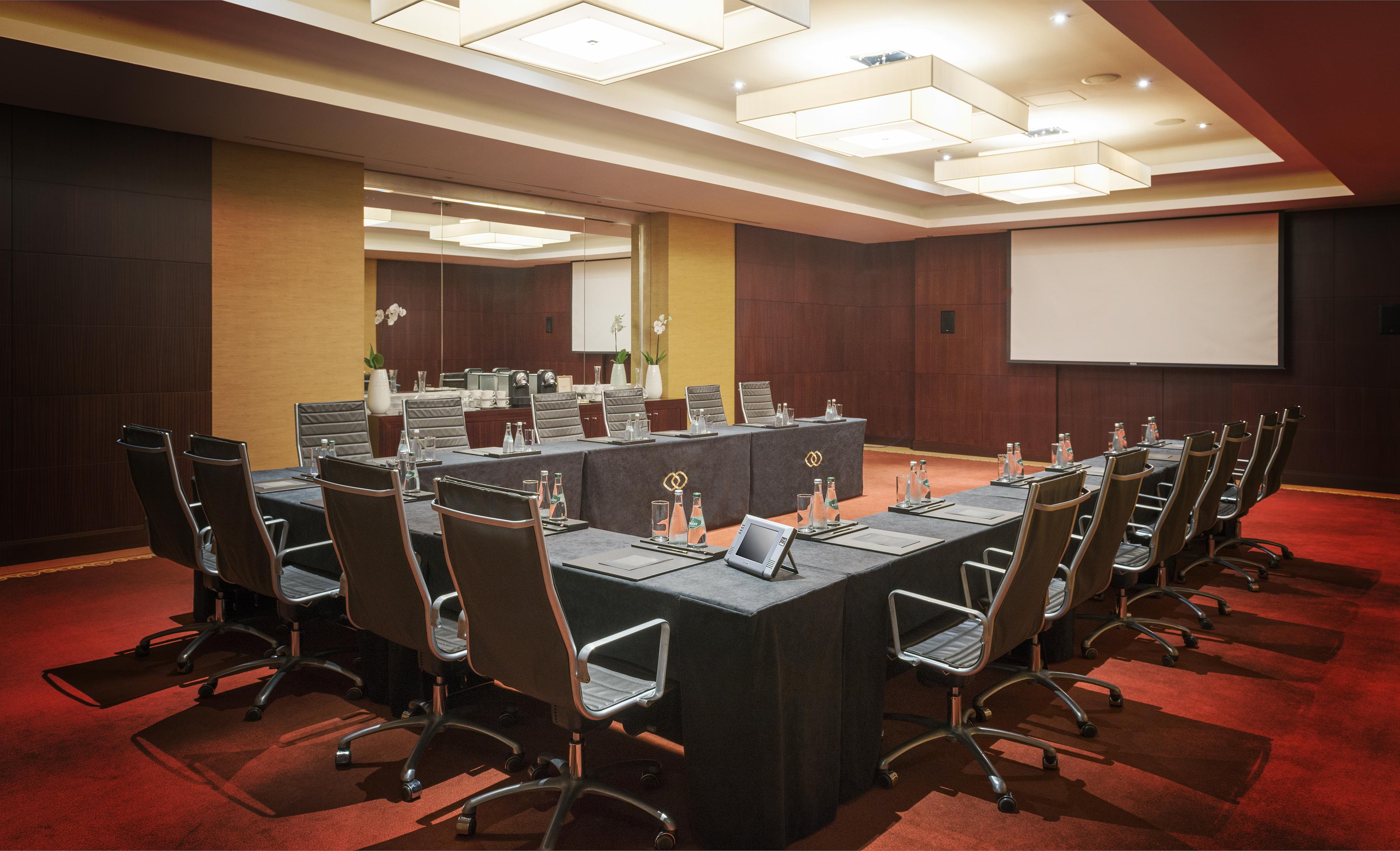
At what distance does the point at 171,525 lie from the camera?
3.86 meters

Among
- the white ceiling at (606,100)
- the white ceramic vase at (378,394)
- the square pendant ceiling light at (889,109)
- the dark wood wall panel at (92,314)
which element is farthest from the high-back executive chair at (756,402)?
the dark wood wall panel at (92,314)

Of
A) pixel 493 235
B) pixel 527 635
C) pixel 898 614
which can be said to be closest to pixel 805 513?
pixel 898 614

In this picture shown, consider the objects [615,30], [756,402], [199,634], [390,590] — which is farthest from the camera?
[756,402]

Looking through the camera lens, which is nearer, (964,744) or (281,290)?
(964,744)

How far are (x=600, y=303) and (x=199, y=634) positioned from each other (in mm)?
6395

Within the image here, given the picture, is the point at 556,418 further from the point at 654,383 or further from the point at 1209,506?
the point at 1209,506

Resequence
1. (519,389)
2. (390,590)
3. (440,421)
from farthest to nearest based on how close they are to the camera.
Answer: (519,389), (440,421), (390,590)

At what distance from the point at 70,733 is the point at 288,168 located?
16.4ft

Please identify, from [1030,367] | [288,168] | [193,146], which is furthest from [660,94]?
[1030,367]

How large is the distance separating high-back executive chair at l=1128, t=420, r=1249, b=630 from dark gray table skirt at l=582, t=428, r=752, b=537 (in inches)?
104

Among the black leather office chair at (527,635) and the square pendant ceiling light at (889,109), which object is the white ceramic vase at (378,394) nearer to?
the square pendant ceiling light at (889,109)

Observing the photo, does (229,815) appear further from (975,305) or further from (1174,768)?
(975,305)

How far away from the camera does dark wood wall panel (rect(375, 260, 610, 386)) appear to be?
812 centimetres

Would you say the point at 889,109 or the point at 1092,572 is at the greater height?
the point at 889,109
